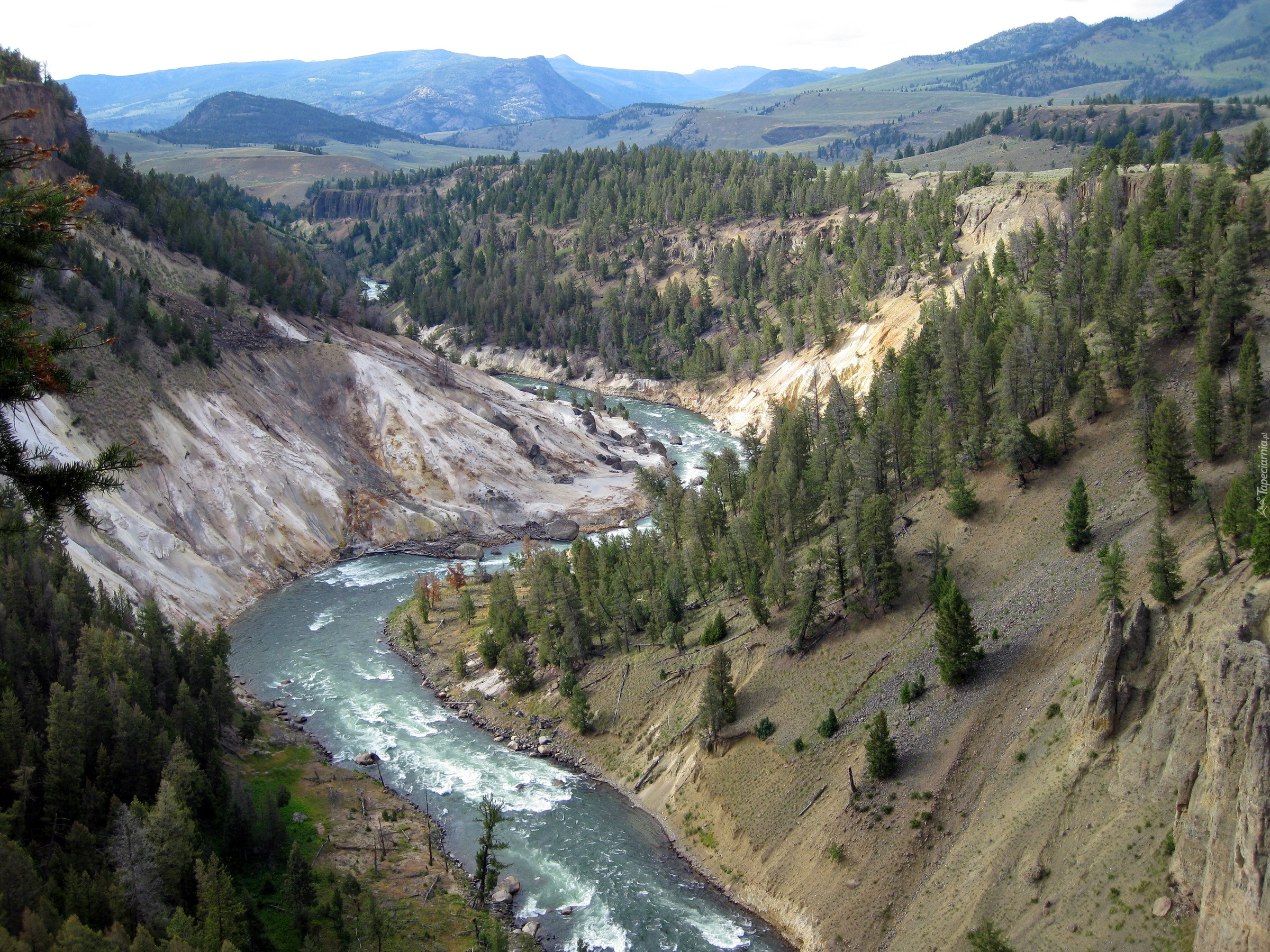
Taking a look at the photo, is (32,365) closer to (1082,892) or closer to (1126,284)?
(1082,892)

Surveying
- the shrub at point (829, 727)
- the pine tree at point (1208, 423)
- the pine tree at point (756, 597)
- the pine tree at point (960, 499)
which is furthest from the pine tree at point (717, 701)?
the pine tree at point (1208, 423)

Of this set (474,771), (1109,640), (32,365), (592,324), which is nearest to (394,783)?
(474,771)

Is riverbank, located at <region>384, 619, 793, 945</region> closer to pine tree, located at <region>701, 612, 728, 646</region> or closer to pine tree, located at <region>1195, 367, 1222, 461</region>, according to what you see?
pine tree, located at <region>701, 612, 728, 646</region>

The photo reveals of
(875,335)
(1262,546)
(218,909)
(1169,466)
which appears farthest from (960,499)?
(875,335)

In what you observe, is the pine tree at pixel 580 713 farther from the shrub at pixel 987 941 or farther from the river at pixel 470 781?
the shrub at pixel 987 941

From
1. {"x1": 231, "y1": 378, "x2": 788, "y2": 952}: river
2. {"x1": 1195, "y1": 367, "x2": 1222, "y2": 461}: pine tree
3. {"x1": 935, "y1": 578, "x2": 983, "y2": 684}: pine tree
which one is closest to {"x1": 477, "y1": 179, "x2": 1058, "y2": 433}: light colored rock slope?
{"x1": 1195, "y1": 367, "x2": 1222, "y2": 461}: pine tree

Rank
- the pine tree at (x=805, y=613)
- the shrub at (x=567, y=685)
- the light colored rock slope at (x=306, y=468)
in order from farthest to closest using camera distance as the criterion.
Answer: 1. the light colored rock slope at (x=306, y=468)
2. the shrub at (x=567, y=685)
3. the pine tree at (x=805, y=613)

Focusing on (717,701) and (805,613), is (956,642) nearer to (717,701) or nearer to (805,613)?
(805,613)
